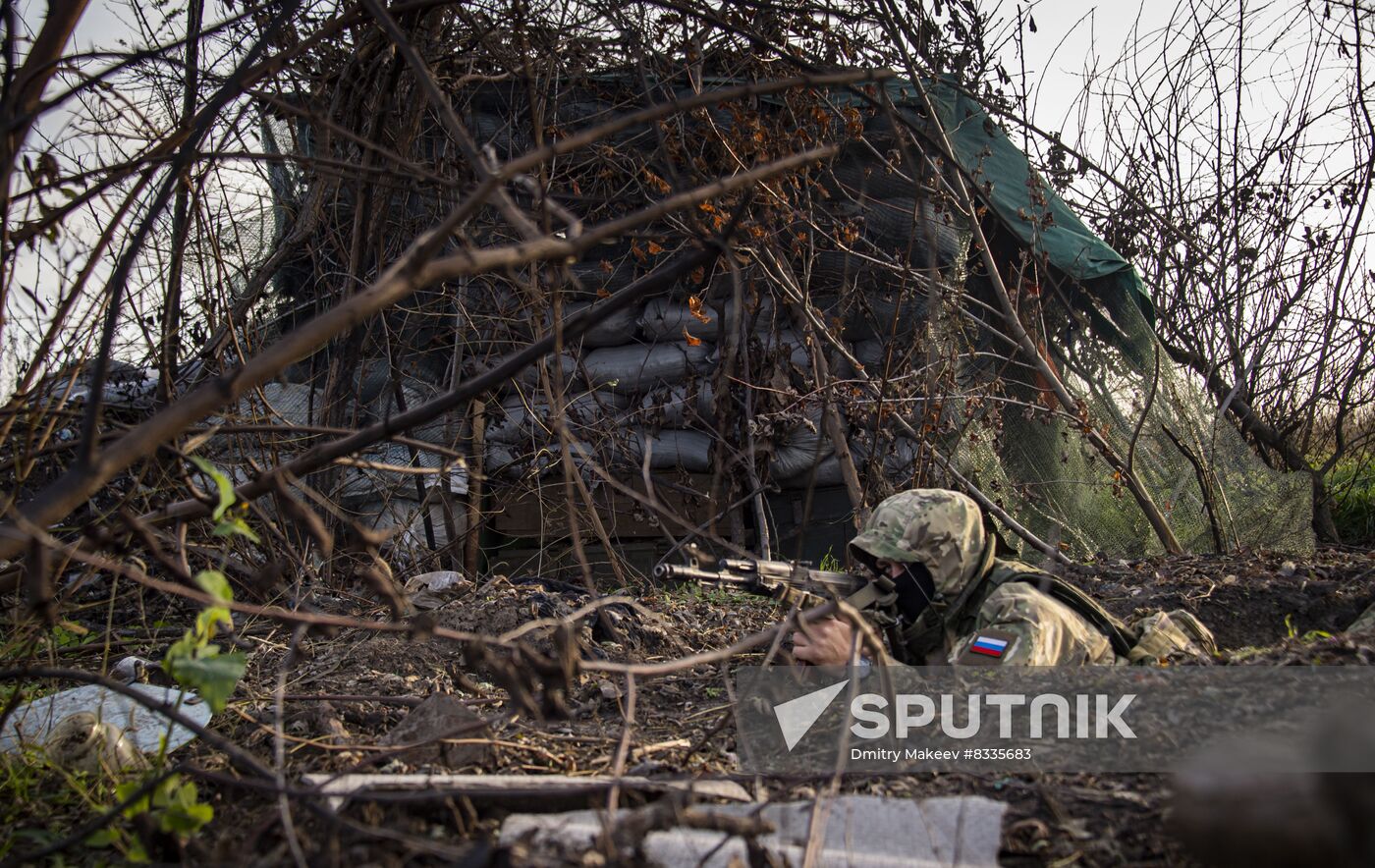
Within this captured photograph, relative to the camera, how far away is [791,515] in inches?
222

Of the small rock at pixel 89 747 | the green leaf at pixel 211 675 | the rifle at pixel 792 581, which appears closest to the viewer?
the green leaf at pixel 211 675

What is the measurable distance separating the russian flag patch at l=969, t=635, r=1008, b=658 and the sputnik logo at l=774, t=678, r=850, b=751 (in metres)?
0.36

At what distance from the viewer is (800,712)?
106 inches

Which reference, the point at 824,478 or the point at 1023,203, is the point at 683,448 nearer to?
the point at 824,478

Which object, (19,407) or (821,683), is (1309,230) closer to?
(821,683)

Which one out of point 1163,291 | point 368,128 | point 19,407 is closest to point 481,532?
point 368,128

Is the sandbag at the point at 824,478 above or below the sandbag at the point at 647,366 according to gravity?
below

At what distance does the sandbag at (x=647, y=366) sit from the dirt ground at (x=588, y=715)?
1273 millimetres

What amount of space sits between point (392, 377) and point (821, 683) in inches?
102

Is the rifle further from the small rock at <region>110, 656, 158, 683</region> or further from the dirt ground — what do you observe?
the small rock at <region>110, 656, 158, 683</region>

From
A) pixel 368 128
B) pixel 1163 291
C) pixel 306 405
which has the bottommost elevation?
pixel 306 405

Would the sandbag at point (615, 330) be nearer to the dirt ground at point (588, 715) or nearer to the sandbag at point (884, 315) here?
the sandbag at point (884, 315)

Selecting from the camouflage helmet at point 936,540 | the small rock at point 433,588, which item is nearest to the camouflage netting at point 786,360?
the small rock at point 433,588

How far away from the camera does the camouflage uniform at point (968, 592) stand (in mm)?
2811
